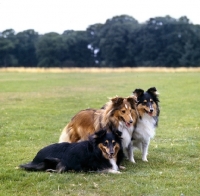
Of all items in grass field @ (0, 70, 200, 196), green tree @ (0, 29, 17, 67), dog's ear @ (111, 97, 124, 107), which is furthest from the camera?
green tree @ (0, 29, 17, 67)

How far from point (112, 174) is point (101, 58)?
269ft

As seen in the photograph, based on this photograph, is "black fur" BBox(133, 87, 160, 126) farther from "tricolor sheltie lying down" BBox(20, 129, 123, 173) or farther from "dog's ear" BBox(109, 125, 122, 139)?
"tricolor sheltie lying down" BBox(20, 129, 123, 173)

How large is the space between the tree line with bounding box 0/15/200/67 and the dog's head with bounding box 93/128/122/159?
70798 mm

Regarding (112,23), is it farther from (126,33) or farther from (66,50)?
(66,50)

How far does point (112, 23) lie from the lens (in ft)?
299

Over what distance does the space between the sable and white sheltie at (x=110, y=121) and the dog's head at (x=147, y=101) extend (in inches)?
13.3

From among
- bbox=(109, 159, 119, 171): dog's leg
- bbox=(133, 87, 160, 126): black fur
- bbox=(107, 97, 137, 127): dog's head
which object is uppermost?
bbox=(133, 87, 160, 126): black fur

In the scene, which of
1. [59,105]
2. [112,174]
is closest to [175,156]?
[112,174]

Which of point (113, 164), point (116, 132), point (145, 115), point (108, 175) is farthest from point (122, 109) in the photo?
point (108, 175)

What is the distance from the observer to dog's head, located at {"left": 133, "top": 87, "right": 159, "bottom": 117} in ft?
27.3

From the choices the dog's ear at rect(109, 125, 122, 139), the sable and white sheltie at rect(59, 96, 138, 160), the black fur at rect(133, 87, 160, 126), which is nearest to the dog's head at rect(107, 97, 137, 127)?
the sable and white sheltie at rect(59, 96, 138, 160)

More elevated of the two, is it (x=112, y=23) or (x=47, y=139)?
(x=112, y=23)

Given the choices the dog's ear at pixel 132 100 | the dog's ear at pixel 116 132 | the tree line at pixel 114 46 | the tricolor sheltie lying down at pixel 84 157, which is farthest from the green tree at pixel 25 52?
the tricolor sheltie lying down at pixel 84 157

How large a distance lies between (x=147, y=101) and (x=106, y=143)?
1699mm
